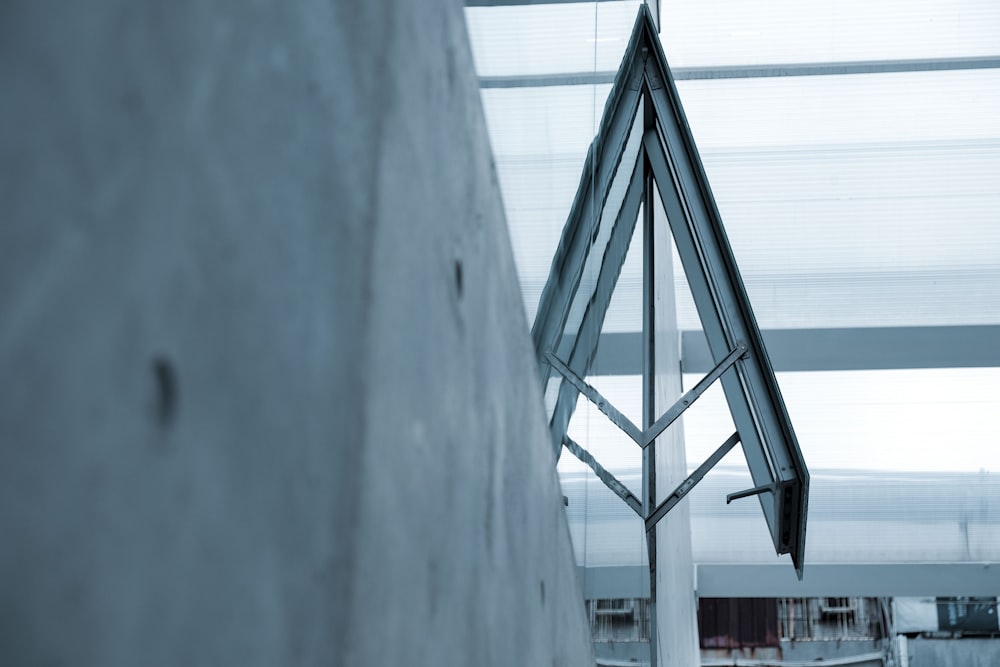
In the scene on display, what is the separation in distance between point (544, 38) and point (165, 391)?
1407 mm

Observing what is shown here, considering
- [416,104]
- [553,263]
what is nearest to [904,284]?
[553,263]

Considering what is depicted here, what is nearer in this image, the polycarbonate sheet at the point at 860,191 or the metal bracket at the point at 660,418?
the metal bracket at the point at 660,418

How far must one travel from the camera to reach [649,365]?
4.41 meters

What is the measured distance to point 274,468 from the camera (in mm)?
491

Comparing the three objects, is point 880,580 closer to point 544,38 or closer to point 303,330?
point 544,38

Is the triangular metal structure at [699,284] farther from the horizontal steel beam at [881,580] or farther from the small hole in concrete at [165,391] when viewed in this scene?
the horizontal steel beam at [881,580]

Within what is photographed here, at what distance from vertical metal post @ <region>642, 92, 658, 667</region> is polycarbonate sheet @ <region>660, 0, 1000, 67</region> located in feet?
13.4

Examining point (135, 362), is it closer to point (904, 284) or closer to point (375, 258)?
point (375, 258)

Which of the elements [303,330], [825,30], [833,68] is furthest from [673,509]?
[303,330]

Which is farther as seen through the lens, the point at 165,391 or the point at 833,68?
the point at 833,68

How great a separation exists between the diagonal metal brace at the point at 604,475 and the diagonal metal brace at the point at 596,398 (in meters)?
0.14

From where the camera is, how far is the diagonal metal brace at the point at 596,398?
2369 mm

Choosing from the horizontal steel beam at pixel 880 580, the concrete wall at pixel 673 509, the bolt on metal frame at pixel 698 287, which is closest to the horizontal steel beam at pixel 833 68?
the concrete wall at pixel 673 509

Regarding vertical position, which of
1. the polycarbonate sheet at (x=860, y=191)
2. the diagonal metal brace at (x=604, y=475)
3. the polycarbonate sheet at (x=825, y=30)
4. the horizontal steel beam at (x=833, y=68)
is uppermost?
the polycarbonate sheet at (x=825, y=30)
